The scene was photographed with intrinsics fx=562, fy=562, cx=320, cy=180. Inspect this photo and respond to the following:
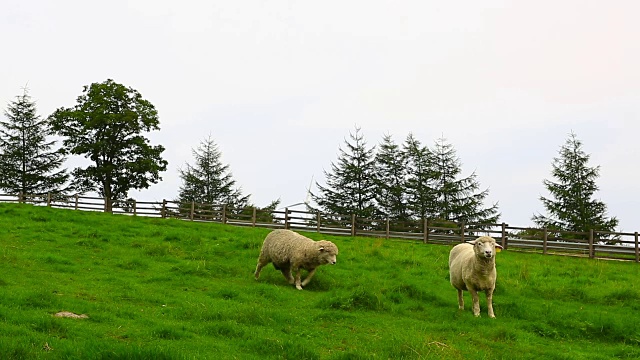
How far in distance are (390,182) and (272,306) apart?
32.4 m

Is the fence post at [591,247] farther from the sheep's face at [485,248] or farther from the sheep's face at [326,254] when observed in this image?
the sheep's face at [485,248]

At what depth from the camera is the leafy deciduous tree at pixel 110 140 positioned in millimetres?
39219

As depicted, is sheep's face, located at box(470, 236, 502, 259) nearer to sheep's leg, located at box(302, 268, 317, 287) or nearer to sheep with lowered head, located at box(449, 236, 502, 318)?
sheep with lowered head, located at box(449, 236, 502, 318)

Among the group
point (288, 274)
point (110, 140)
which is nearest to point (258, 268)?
point (288, 274)

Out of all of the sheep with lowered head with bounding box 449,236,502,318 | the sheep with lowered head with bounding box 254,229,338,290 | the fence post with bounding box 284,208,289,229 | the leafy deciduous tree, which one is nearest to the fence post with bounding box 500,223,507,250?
the fence post with bounding box 284,208,289,229

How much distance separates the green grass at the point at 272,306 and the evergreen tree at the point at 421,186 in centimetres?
2149

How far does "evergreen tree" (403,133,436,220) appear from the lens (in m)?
41.9

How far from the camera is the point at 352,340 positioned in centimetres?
913

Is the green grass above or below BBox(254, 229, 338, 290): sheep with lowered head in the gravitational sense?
below

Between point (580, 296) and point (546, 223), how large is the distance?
80.6 ft

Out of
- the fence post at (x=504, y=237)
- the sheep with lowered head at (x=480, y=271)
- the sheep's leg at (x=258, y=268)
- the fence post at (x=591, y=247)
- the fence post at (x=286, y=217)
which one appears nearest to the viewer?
the sheep with lowered head at (x=480, y=271)

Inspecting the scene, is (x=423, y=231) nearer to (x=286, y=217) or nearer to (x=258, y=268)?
(x=286, y=217)

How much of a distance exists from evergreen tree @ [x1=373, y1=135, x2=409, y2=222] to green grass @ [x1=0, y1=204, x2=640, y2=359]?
22436 mm

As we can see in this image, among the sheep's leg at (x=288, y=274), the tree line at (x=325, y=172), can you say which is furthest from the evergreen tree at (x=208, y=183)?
the sheep's leg at (x=288, y=274)
